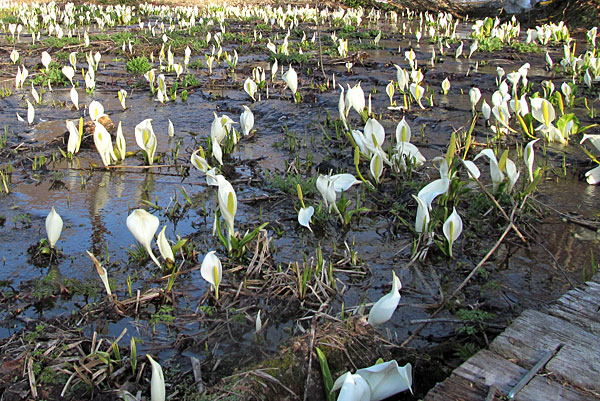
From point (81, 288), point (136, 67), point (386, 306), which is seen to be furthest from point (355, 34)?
point (386, 306)

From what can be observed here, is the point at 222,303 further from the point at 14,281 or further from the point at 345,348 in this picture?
the point at 14,281

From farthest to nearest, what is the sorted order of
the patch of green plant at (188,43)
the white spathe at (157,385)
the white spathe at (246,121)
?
the patch of green plant at (188,43) → the white spathe at (246,121) → the white spathe at (157,385)

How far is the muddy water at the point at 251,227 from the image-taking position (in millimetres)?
2668

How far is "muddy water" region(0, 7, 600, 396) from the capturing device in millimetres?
2668

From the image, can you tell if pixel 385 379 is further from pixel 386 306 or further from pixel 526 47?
pixel 526 47

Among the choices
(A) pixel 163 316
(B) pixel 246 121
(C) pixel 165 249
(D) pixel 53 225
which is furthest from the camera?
(B) pixel 246 121

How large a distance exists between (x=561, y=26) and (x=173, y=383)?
1147cm

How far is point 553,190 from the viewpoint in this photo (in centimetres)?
413

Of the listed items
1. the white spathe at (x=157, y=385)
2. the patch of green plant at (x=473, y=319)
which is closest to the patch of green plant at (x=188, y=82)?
the patch of green plant at (x=473, y=319)

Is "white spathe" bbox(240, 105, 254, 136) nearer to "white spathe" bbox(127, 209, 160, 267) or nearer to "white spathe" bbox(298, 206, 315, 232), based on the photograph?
"white spathe" bbox(298, 206, 315, 232)

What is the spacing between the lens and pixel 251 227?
3512mm

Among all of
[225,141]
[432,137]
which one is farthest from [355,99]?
[225,141]

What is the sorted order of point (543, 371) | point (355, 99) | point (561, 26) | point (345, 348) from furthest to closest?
point (561, 26)
point (355, 99)
point (345, 348)
point (543, 371)

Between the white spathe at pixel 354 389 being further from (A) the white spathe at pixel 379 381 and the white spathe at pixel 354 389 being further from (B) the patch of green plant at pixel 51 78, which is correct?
(B) the patch of green plant at pixel 51 78
